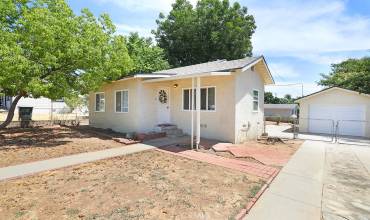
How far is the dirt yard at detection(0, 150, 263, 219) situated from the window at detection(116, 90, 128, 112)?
675cm

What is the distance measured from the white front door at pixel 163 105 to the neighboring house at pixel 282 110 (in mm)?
28323

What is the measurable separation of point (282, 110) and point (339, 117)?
2224 centimetres

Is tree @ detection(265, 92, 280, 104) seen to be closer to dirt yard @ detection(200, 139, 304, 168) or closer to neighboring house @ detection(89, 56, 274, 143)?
neighboring house @ detection(89, 56, 274, 143)

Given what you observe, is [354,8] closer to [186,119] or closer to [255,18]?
[186,119]

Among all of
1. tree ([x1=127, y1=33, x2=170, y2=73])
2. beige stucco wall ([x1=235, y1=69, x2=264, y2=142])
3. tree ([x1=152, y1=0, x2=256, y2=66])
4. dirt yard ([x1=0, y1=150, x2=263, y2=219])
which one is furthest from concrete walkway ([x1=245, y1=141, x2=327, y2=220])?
tree ([x1=152, y1=0, x2=256, y2=66])

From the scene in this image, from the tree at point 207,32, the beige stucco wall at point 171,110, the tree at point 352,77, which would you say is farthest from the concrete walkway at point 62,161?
the tree at point 207,32

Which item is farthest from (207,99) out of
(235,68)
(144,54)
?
(144,54)

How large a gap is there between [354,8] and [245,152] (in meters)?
9.68

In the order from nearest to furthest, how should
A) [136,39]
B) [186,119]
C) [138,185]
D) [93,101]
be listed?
[138,185] → [186,119] → [93,101] → [136,39]

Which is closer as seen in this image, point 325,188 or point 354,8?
point 325,188

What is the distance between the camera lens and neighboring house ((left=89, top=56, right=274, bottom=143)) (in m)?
11.3

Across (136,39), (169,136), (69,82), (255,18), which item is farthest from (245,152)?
(255,18)

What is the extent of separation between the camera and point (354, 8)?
40.8ft

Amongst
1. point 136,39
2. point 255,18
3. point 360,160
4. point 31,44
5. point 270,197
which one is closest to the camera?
point 270,197
